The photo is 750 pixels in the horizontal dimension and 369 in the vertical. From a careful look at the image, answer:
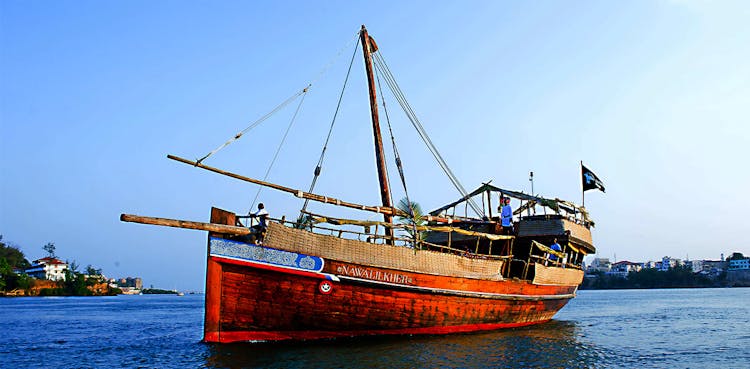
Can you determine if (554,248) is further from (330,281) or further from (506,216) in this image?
(330,281)

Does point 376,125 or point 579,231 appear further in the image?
point 579,231

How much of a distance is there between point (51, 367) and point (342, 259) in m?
6.80

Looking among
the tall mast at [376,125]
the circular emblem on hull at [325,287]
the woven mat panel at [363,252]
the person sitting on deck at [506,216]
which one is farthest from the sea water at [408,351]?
the tall mast at [376,125]

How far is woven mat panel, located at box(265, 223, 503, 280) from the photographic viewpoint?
493 inches

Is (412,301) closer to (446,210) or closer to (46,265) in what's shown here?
(446,210)

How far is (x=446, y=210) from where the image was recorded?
2266 centimetres

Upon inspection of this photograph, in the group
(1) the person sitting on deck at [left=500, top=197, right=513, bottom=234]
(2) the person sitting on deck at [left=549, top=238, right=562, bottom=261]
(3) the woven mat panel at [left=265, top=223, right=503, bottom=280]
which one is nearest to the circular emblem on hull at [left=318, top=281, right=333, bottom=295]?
(3) the woven mat panel at [left=265, top=223, right=503, bottom=280]

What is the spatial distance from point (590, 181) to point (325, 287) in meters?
14.7

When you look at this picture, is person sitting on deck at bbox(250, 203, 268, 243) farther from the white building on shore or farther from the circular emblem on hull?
the white building on shore

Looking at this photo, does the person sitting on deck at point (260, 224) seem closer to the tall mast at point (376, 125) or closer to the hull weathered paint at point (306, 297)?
the hull weathered paint at point (306, 297)

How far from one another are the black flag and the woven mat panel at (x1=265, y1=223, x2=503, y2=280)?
10272mm

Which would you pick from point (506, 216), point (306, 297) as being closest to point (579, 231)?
point (506, 216)

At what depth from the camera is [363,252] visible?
13156 mm

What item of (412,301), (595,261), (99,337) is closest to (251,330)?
(412,301)
